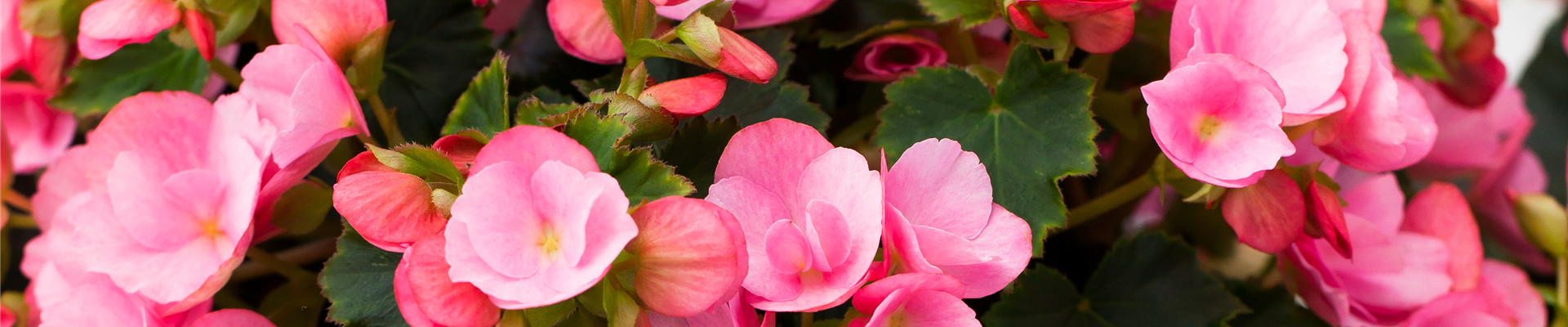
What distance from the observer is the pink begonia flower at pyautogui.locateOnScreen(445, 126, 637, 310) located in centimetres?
27

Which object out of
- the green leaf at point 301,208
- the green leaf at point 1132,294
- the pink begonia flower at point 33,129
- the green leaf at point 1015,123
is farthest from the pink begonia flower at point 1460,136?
the pink begonia flower at point 33,129

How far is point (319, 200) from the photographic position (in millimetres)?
416

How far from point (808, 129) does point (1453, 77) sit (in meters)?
0.58

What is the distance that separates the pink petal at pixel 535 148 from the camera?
0.28m

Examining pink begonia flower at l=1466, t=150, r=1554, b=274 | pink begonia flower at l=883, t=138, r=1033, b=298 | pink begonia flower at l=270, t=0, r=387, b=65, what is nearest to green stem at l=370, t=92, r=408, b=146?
pink begonia flower at l=270, t=0, r=387, b=65

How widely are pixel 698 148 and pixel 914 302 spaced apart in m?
0.12

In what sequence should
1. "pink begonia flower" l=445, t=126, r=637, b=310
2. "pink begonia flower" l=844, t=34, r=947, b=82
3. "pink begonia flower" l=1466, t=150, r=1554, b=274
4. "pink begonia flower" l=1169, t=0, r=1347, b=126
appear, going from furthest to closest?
"pink begonia flower" l=1466, t=150, r=1554, b=274
"pink begonia flower" l=844, t=34, r=947, b=82
"pink begonia flower" l=1169, t=0, r=1347, b=126
"pink begonia flower" l=445, t=126, r=637, b=310

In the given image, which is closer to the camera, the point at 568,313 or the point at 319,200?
the point at 568,313

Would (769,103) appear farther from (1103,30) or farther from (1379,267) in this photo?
(1379,267)

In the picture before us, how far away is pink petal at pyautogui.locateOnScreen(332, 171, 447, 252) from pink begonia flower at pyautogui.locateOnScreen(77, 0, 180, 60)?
160 mm

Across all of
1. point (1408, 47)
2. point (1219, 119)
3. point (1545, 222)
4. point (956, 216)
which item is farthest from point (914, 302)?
point (1545, 222)

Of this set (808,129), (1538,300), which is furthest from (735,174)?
(1538,300)

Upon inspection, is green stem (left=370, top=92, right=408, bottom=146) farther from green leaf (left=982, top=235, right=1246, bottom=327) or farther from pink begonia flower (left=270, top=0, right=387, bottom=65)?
green leaf (left=982, top=235, right=1246, bottom=327)

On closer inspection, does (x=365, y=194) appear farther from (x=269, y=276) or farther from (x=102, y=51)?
(x=269, y=276)
